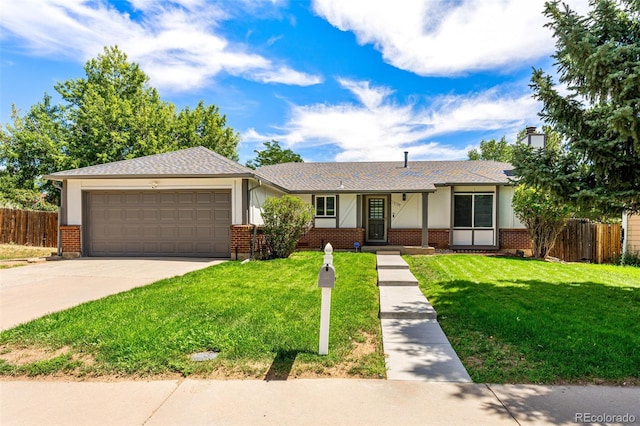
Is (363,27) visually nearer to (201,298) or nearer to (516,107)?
(516,107)

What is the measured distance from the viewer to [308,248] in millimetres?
14492

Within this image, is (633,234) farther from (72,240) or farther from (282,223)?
(72,240)

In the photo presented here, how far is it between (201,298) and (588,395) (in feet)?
17.3

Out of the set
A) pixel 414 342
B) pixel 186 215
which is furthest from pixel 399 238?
pixel 414 342

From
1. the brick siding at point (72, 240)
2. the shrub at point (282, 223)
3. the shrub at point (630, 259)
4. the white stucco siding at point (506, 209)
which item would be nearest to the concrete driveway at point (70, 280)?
the brick siding at point (72, 240)

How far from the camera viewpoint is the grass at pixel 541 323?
11.0 feet

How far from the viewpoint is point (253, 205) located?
1166 cm

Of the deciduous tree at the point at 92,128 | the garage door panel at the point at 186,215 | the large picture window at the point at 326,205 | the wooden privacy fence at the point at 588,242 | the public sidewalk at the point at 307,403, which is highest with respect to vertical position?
the deciduous tree at the point at 92,128

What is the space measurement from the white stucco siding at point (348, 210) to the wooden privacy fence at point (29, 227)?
1355 centimetres

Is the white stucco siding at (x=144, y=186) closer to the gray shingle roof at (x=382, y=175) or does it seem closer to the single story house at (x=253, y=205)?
the single story house at (x=253, y=205)

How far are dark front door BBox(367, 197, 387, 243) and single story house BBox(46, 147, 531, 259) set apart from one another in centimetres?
4

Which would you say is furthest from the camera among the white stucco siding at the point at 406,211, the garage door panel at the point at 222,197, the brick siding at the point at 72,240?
the white stucco siding at the point at 406,211

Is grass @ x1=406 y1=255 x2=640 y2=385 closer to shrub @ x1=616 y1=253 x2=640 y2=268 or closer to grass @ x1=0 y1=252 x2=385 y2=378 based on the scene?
grass @ x1=0 y1=252 x2=385 y2=378

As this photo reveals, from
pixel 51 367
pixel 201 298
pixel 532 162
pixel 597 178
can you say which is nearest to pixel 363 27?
pixel 532 162
